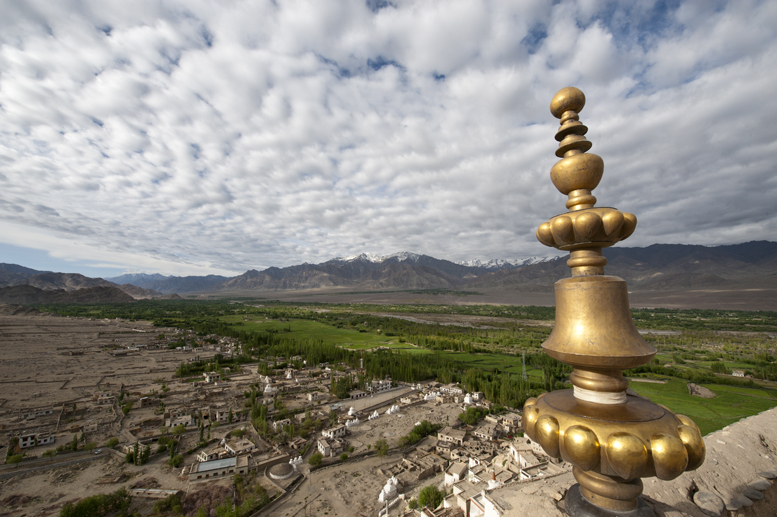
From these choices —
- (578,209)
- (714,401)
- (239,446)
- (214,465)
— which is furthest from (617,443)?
(714,401)

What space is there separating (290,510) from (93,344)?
5151 cm

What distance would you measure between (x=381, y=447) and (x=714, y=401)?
2496 cm

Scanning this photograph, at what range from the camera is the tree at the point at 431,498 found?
484 inches

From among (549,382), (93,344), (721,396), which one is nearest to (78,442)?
(549,382)

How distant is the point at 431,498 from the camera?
40.5 ft

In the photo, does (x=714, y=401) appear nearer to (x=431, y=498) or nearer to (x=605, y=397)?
(x=431, y=498)

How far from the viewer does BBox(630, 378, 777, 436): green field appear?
1969 cm

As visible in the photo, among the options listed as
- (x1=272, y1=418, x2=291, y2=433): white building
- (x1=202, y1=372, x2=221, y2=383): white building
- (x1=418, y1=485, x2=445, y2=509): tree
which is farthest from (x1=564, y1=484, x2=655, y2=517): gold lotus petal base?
(x1=202, y1=372, x2=221, y2=383): white building

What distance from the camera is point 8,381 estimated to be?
96.4 ft

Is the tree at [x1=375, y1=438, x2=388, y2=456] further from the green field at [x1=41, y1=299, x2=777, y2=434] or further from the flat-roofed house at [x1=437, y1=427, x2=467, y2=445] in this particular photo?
the green field at [x1=41, y1=299, x2=777, y2=434]

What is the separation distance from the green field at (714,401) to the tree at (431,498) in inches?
590

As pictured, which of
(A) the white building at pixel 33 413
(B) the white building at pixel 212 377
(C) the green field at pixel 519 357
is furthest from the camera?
(B) the white building at pixel 212 377

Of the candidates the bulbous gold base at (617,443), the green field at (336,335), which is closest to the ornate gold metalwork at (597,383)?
the bulbous gold base at (617,443)

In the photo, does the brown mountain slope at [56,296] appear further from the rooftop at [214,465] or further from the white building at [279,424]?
the rooftop at [214,465]
